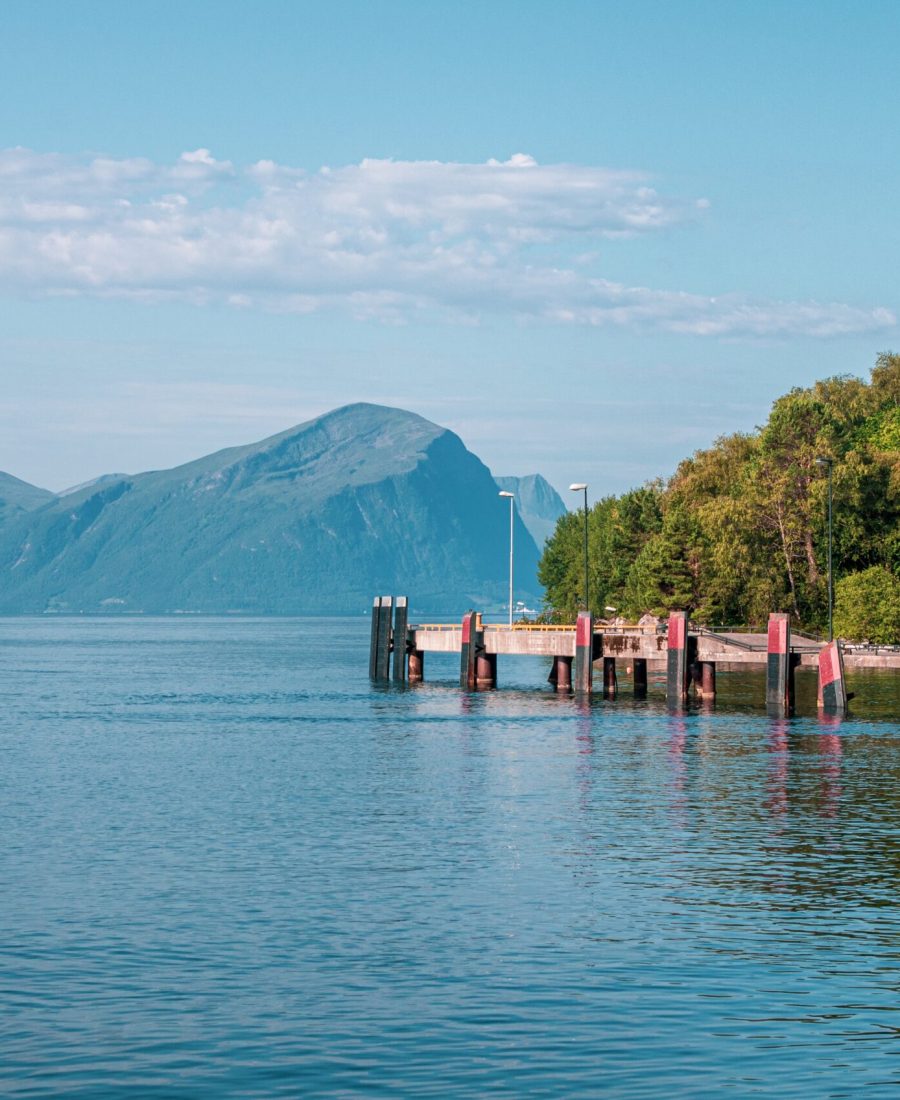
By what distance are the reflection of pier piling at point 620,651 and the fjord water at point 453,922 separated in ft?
46.5

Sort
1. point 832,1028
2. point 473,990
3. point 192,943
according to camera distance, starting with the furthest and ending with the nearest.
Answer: point 192,943, point 473,990, point 832,1028

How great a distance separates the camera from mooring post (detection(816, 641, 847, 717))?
74.9 meters

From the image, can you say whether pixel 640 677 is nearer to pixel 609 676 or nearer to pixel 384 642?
pixel 609 676

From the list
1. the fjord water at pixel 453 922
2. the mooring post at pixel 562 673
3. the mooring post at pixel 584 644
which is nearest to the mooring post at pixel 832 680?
the mooring post at pixel 584 644

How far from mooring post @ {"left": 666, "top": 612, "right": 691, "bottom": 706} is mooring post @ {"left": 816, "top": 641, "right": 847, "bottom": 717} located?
727 cm

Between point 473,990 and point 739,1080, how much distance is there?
5266mm

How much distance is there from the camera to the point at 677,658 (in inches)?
3184

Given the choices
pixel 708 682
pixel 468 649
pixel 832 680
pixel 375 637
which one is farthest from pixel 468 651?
pixel 832 680

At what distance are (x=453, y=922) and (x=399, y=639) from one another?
→ 2918 inches

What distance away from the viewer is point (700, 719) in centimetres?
7588

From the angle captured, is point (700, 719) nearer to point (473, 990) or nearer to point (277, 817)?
point (277, 817)

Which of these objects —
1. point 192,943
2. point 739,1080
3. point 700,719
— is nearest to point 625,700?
point 700,719

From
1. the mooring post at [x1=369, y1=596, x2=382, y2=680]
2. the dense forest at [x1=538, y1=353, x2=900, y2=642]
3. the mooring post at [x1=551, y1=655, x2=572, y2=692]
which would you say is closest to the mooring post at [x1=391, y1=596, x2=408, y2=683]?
the mooring post at [x1=369, y1=596, x2=382, y2=680]

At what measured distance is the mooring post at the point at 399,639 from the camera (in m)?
102
